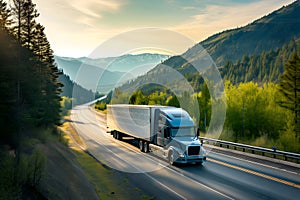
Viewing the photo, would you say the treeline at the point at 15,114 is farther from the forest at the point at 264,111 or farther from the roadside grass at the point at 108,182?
the forest at the point at 264,111

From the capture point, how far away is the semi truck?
67.3 feet

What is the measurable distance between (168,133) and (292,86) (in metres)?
22.7

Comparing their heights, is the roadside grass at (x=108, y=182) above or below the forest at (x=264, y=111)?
below

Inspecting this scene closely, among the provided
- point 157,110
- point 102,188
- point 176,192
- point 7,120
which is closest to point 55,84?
point 157,110

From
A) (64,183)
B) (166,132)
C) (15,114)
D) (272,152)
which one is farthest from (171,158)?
(15,114)

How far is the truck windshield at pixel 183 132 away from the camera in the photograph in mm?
21531

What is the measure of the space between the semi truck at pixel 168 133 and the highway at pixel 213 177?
83cm

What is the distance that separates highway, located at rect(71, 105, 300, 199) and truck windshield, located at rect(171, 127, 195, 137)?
7.79 feet

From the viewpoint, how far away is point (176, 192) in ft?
48.4

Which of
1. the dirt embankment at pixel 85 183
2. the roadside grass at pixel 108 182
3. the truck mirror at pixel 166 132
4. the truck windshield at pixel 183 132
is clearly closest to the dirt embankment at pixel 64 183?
the dirt embankment at pixel 85 183

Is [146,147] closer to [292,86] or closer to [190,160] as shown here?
[190,160]

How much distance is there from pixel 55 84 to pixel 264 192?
31.4m

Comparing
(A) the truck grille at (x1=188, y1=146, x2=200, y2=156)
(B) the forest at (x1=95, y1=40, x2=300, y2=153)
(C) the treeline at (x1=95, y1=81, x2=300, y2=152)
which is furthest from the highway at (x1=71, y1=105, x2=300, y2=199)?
(C) the treeline at (x1=95, y1=81, x2=300, y2=152)

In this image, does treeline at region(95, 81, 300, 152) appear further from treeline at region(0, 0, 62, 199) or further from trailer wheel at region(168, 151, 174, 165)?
treeline at region(0, 0, 62, 199)
